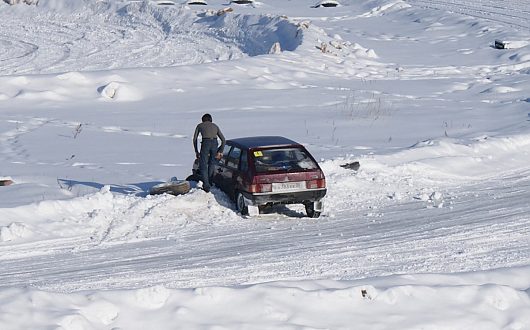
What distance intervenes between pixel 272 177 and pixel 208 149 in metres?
1.76

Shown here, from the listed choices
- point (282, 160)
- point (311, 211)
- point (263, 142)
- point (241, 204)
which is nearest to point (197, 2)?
point (263, 142)

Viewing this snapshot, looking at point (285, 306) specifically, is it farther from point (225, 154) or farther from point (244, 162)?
point (225, 154)

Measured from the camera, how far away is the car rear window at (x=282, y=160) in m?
16.8

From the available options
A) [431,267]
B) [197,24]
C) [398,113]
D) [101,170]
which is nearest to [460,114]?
[398,113]

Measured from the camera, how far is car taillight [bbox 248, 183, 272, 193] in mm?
16531

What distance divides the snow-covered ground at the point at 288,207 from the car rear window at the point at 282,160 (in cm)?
87

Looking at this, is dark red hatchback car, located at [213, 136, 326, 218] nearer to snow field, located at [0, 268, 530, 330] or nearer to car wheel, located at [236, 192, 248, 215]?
car wheel, located at [236, 192, 248, 215]

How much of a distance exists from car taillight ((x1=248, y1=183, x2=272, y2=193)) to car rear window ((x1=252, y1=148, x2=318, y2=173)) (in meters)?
0.27

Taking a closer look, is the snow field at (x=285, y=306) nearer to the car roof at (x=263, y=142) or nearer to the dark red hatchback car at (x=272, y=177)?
the dark red hatchback car at (x=272, y=177)

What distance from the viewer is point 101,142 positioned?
987 inches

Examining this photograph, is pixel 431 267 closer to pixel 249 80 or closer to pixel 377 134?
pixel 377 134

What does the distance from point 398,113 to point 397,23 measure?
2356 centimetres

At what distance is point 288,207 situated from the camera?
59.1 ft

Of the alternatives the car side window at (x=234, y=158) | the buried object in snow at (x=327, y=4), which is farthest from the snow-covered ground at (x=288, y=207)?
the buried object in snow at (x=327, y=4)
